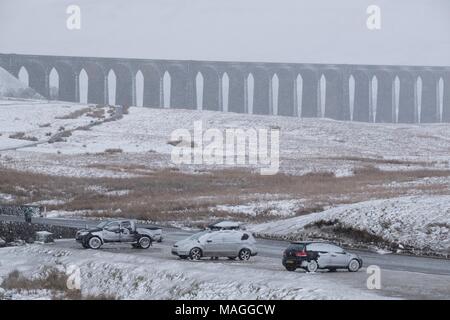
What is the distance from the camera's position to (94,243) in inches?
1328

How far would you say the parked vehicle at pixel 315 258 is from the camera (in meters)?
26.5

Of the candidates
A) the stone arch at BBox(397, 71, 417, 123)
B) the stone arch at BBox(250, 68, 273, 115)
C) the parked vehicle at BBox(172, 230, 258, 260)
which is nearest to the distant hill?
the stone arch at BBox(250, 68, 273, 115)

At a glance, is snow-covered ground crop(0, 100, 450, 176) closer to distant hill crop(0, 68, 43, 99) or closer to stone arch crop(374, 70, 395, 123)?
stone arch crop(374, 70, 395, 123)

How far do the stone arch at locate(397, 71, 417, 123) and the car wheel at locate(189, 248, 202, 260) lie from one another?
423 ft

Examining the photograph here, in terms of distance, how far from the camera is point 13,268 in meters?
29.5

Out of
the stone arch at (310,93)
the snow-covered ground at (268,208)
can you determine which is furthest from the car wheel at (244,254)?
the stone arch at (310,93)

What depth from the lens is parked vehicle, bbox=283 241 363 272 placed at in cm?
2647

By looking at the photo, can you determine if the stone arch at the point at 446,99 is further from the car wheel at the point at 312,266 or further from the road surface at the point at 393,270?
the car wheel at the point at 312,266

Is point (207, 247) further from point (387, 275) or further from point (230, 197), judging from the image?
point (230, 197)

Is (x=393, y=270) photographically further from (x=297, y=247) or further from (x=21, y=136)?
(x=21, y=136)

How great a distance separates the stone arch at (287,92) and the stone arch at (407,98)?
1974 cm

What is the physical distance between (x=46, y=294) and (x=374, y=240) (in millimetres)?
15214

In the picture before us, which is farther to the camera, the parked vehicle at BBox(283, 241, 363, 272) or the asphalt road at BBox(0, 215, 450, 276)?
the asphalt road at BBox(0, 215, 450, 276)
